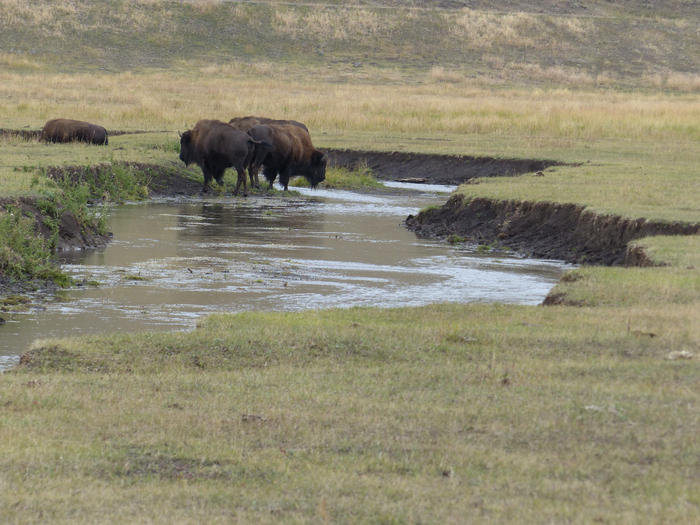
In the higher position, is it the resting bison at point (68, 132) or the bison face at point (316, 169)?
the resting bison at point (68, 132)

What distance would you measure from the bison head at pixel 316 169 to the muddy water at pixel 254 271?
12.0 ft

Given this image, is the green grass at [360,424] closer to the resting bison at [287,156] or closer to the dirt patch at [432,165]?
the resting bison at [287,156]

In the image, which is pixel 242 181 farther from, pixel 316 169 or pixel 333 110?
pixel 333 110

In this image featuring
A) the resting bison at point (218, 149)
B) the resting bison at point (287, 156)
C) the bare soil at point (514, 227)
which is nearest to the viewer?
the bare soil at point (514, 227)

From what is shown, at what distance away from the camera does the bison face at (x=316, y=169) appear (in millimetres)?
22125

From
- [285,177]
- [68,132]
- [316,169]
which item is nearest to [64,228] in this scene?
[285,177]

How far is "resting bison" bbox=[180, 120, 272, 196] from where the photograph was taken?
20.3 m

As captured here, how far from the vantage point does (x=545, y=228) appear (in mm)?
14922

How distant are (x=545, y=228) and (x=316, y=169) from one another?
853cm

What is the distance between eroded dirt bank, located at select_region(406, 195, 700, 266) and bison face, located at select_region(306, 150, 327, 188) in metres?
4.98

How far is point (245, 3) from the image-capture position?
2616 inches

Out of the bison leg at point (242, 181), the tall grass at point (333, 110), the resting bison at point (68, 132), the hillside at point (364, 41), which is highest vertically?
the hillside at point (364, 41)

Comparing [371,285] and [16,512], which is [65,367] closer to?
[16,512]

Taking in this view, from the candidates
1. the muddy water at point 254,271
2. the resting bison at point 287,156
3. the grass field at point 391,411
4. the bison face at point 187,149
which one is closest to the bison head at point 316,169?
the resting bison at point 287,156
